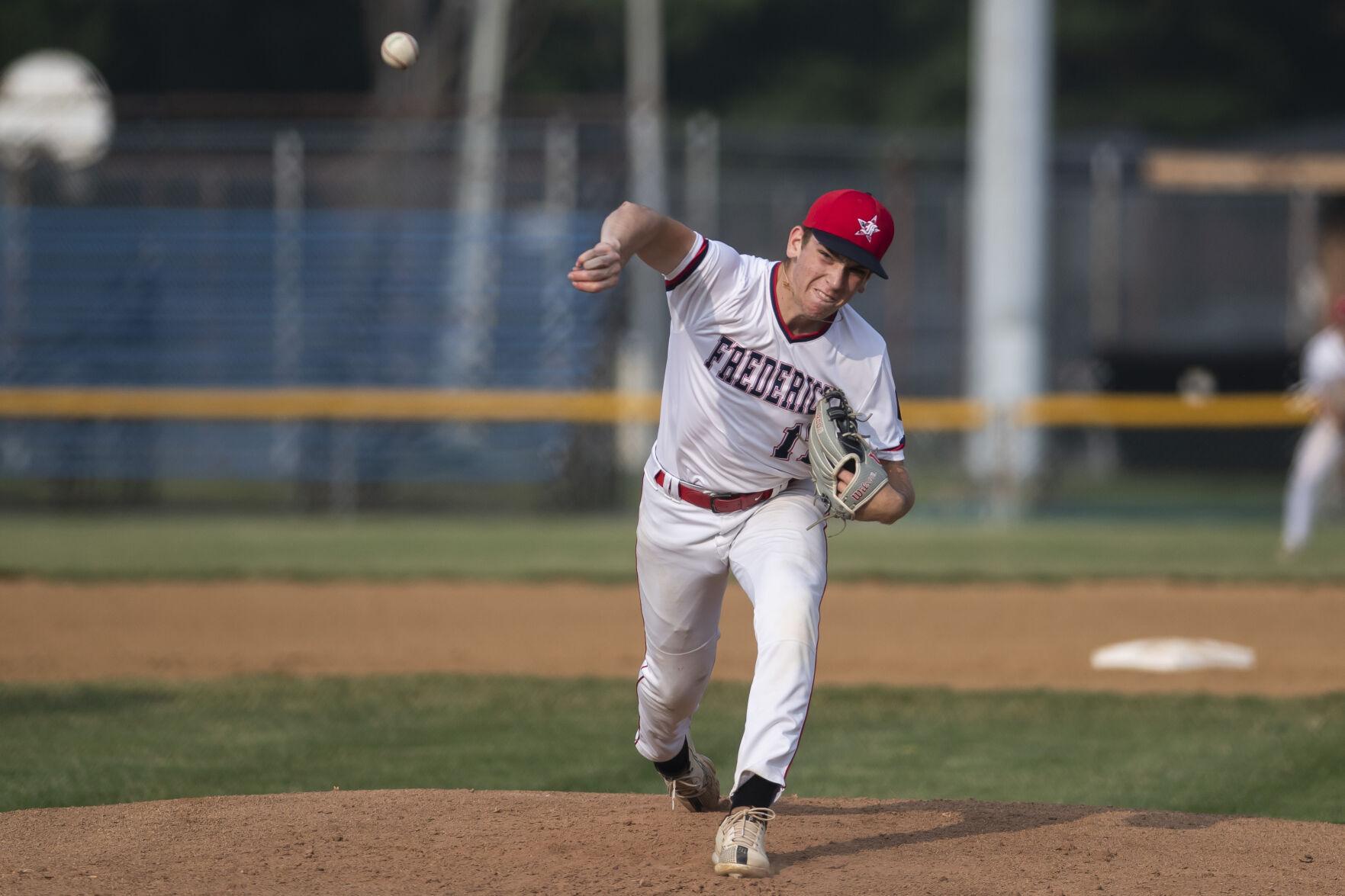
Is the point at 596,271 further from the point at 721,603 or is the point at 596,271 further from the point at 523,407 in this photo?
the point at 523,407

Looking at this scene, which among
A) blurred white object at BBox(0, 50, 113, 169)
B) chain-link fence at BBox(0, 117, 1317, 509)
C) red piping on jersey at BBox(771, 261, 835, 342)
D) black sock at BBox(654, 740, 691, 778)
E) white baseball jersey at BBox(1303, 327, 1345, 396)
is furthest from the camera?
blurred white object at BBox(0, 50, 113, 169)

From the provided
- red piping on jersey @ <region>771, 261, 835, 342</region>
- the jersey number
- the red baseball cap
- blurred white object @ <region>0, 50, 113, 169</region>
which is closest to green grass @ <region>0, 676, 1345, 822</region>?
the jersey number

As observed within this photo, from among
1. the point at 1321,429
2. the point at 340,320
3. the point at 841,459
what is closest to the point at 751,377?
the point at 841,459

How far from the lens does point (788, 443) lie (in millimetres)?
5020

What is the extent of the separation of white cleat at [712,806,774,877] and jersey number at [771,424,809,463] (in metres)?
1.08

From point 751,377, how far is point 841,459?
430 mm

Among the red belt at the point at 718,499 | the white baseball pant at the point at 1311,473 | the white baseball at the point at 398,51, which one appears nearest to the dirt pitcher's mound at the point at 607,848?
the red belt at the point at 718,499

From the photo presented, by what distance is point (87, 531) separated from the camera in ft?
50.5

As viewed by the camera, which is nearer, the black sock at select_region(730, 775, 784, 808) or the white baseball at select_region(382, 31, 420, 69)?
the black sock at select_region(730, 775, 784, 808)

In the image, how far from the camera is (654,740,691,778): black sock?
211 inches

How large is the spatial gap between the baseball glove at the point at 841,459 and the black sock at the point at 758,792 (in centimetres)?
79

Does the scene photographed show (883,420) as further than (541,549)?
No

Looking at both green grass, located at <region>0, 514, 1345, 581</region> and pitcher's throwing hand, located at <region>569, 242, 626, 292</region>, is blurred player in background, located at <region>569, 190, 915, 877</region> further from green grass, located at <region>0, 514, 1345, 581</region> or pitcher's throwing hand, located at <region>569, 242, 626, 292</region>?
green grass, located at <region>0, 514, 1345, 581</region>

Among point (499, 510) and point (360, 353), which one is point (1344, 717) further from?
point (360, 353)
